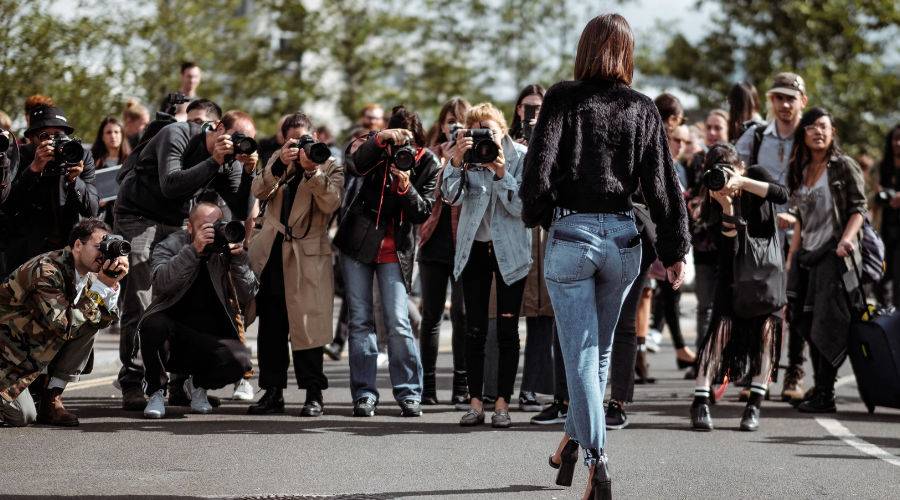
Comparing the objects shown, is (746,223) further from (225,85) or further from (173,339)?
(225,85)

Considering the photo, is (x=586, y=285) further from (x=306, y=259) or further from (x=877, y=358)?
(x=877, y=358)

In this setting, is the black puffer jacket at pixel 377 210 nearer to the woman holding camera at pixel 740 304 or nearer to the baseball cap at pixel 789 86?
the woman holding camera at pixel 740 304

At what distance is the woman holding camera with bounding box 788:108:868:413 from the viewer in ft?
34.5

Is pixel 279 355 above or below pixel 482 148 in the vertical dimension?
below

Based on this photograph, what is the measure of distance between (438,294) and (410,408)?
3.07 ft

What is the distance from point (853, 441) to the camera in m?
9.15

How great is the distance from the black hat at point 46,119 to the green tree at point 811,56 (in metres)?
29.7

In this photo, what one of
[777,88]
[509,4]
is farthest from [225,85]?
[777,88]

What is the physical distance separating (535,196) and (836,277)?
15.6ft

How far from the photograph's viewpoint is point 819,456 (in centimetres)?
841

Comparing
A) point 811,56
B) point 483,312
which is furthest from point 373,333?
point 811,56

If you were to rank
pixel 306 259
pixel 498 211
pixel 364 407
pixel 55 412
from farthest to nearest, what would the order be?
pixel 306 259
pixel 364 407
pixel 498 211
pixel 55 412

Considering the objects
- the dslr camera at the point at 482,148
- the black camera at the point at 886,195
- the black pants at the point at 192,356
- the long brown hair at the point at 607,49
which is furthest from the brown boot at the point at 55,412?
the black camera at the point at 886,195

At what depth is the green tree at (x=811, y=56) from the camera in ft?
126
